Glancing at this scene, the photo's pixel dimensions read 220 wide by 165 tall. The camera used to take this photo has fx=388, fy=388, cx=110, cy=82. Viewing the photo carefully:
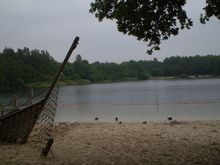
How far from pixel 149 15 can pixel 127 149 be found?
3.69m

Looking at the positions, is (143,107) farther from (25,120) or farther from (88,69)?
(88,69)

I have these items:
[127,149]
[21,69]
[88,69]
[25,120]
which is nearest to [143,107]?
[25,120]

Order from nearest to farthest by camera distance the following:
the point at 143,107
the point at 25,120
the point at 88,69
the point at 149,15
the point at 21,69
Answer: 1. the point at 149,15
2. the point at 25,120
3. the point at 143,107
4. the point at 21,69
5. the point at 88,69

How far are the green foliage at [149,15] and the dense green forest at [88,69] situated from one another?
83918 mm

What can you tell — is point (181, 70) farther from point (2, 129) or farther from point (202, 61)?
point (2, 129)

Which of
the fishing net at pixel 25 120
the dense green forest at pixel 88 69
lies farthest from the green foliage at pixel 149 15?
the dense green forest at pixel 88 69

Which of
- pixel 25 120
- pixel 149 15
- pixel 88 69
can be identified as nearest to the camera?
pixel 149 15

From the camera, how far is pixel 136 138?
1280 cm

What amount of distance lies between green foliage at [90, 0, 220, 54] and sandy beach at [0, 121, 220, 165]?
277cm

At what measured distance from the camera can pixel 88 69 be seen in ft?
438

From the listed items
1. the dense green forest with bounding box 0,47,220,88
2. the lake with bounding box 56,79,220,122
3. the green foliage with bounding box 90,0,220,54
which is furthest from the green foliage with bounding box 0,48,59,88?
the green foliage with bounding box 90,0,220,54

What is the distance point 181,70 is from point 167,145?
128779 mm

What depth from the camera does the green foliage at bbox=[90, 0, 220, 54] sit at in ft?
30.9

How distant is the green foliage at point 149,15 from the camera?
941 centimetres
